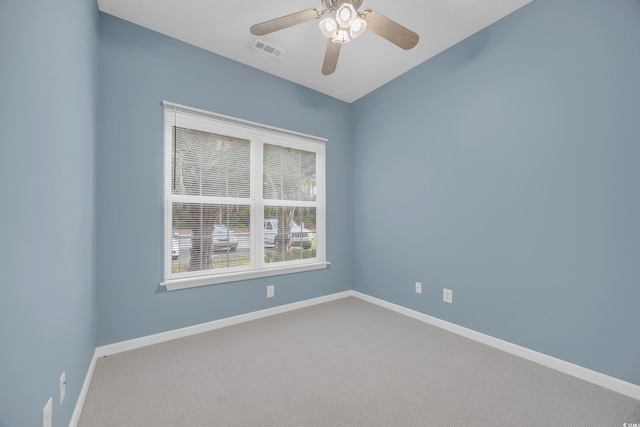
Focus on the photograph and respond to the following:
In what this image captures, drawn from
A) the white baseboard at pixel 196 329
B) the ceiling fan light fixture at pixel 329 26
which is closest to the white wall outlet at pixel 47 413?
the white baseboard at pixel 196 329

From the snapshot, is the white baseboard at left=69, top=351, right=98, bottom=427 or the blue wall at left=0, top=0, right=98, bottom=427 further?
the white baseboard at left=69, top=351, right=98, bottom=427

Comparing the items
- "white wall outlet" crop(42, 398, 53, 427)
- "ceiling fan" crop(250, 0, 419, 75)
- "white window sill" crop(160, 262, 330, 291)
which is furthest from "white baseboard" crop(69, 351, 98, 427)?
"ceiling fan" crop(250, 0, 419, 75)

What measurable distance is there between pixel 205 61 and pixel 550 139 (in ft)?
10.1

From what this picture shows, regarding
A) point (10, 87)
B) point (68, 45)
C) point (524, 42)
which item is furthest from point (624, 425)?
point (68, 45)

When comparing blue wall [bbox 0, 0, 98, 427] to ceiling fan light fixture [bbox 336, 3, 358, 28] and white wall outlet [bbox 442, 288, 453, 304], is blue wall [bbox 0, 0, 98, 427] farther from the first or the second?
white wall outlet [bbox 442, 288, 453, 304]

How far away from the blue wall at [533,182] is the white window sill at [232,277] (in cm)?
113

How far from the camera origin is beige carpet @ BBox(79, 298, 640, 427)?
4.86 feet

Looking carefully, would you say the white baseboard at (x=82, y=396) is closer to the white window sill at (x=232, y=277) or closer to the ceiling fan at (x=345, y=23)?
the white window sill at (x=232, y=277)

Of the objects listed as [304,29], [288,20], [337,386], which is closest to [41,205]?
[288,20]

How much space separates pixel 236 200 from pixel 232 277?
2.62 feet

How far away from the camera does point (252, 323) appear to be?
2783 millimetres

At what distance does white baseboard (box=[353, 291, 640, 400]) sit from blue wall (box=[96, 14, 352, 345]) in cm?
184

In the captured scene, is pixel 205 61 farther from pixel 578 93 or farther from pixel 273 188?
pixel 578 93

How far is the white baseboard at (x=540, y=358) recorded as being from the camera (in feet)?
5.54
